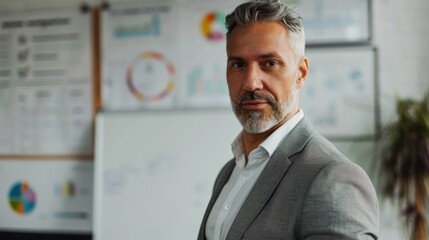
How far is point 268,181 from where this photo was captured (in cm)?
96

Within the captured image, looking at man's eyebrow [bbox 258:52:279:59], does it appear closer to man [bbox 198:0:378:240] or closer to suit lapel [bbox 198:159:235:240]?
man [bbox 198:0:378:240]

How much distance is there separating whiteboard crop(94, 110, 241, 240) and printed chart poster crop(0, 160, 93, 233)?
19 cm

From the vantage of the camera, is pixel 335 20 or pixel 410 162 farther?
pixel 335 20

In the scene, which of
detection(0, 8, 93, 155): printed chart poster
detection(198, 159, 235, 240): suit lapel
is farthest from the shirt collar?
detection(0, 8, 93, 155): printed chart poster

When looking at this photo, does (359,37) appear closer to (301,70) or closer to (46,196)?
(301,70)

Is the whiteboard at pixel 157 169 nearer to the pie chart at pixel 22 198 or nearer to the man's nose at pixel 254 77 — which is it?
the pie chart at pixel 22 198

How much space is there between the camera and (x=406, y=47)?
2.51m

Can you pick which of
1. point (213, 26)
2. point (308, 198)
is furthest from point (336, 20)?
point (308, 198)

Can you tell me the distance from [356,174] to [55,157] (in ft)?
7.94

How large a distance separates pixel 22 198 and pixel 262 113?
2.34 meters

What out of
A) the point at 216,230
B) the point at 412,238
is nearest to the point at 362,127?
the point at 412,238

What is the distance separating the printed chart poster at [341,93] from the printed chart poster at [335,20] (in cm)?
7

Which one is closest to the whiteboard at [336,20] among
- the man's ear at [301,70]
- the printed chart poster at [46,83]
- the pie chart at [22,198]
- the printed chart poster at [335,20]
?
the printed chart poster at [335,20]

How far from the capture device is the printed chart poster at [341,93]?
2492mm
